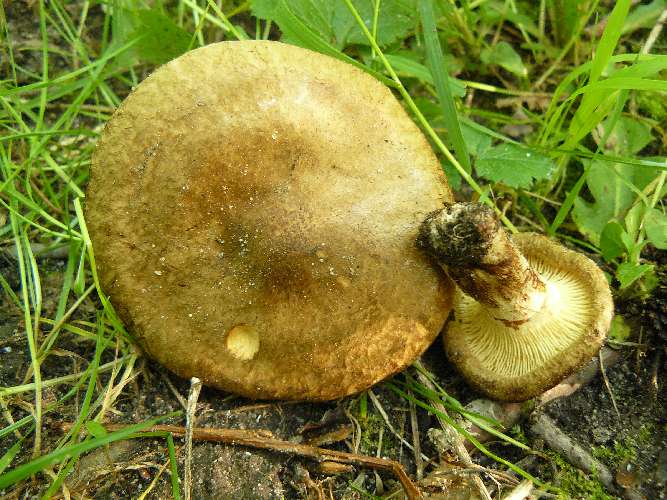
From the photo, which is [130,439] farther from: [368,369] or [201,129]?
[201,129]

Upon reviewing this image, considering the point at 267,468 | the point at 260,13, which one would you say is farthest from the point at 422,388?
the point at 260,13

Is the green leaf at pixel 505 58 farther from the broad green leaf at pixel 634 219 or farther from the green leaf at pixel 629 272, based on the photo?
the green leaf at pixel 629 272

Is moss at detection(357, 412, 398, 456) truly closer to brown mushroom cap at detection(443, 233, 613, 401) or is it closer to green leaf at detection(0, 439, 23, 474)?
brown mushroom cap at detection(443, 233, 613, 401)

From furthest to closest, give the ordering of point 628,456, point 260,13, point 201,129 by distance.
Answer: point 260,13 → point 628,456 → point 201,129

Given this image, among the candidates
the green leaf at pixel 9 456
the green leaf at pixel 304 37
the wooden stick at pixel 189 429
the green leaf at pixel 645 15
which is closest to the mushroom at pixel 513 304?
the green leaf at pixel 304 37

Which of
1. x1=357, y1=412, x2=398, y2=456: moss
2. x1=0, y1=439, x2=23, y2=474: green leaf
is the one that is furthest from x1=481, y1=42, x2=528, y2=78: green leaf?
x1=0, y1=439, x2=23, y2=474: green leaf
